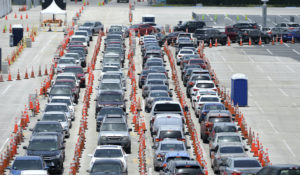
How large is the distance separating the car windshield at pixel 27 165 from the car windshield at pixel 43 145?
315 centimetres

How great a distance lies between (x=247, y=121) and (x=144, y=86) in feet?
26.8

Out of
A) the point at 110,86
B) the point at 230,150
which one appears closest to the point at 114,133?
the point at 230,150

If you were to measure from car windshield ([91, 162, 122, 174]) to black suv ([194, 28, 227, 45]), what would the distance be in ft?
155

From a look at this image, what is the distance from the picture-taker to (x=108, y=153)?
34.8 metres

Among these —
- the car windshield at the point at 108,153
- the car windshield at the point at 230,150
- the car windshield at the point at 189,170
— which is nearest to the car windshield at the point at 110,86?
the car windshield at the point at 108,153

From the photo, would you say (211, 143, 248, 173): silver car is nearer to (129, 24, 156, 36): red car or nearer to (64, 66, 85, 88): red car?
(64, 66, 85, 88): red car

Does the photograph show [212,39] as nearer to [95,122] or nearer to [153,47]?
[153,47]

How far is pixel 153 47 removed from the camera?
69.4m

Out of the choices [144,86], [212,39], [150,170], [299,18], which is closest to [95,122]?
[144,86]

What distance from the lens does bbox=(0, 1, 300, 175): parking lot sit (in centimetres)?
4144

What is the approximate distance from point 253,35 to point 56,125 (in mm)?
42930

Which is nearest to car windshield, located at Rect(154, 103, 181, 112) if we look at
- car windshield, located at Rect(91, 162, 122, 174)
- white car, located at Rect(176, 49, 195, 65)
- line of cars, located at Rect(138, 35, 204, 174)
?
line of cars, located at Rect(138, 35, 204, 174)

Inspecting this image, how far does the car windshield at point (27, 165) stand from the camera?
3219 centimetres

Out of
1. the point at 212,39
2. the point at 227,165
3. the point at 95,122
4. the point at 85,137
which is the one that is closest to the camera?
the point at 227,165
